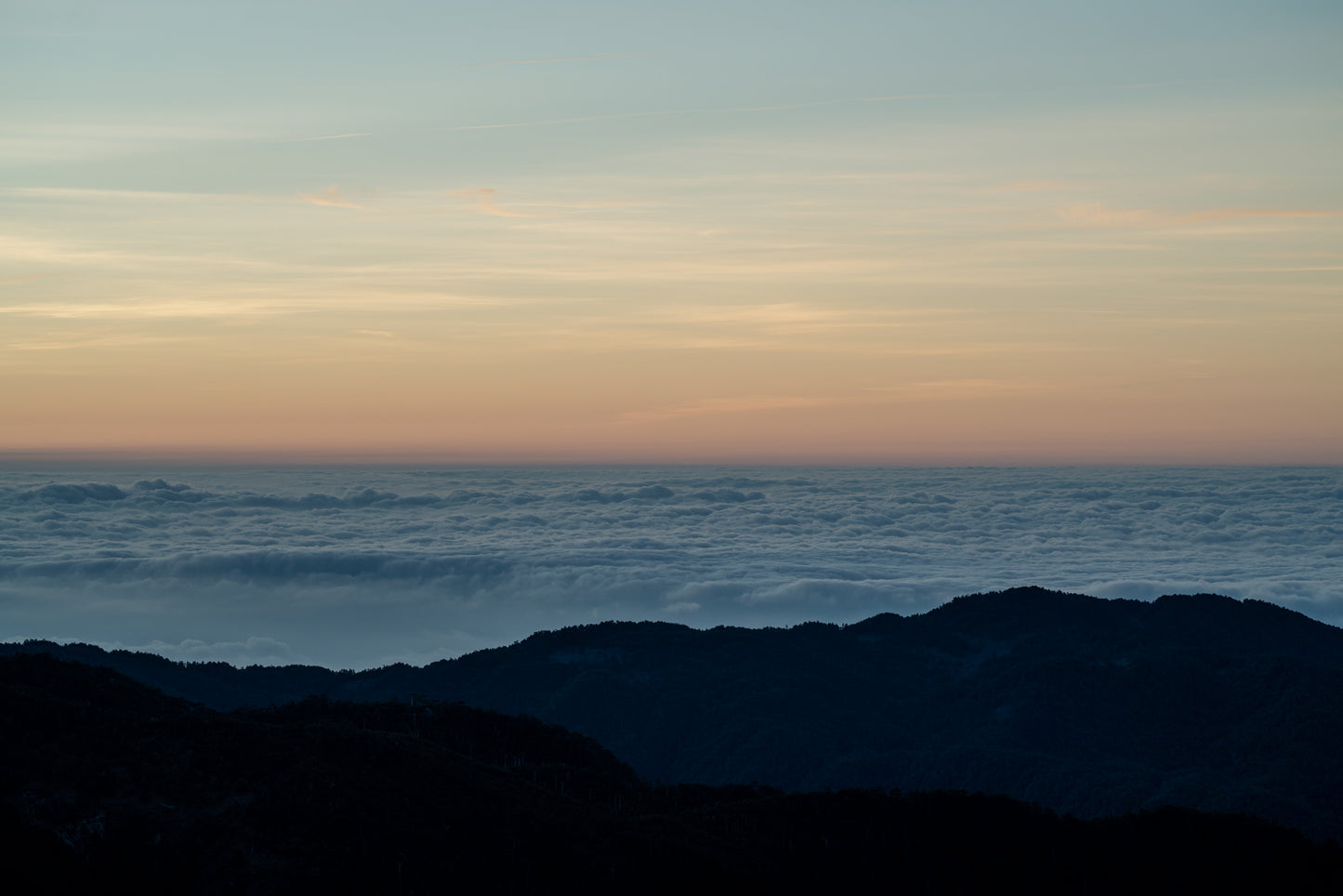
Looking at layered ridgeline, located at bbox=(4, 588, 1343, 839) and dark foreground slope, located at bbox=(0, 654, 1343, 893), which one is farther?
layered ridgeline, located at bbox=(4, 588, 1343, 839)

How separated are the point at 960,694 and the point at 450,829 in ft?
295

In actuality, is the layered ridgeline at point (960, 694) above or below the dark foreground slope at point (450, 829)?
below

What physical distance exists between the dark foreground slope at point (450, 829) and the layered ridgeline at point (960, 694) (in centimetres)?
3470

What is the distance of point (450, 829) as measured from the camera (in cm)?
5088

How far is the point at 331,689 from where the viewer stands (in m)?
122

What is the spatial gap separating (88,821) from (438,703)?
38.5m

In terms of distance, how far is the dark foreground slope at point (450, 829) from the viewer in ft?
149

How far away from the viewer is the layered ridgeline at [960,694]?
99812mm

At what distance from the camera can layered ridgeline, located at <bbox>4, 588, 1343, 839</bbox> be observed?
99.8m

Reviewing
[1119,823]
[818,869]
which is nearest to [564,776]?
[818,869]

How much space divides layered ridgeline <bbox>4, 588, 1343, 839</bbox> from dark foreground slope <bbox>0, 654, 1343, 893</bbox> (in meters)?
34.7

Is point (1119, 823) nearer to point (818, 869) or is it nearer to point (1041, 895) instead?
point (1041, 895)

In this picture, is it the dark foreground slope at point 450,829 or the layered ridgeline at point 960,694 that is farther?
the layered ridgeline at point 960,694

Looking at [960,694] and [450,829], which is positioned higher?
[450,829]
